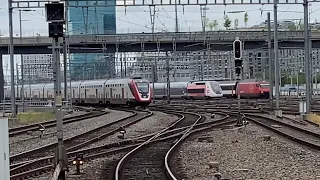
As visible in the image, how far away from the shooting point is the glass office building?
2492 inches

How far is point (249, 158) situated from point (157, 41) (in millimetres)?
52309

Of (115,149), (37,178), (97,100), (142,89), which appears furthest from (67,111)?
(37,178)

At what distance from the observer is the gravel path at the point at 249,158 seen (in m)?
14.8

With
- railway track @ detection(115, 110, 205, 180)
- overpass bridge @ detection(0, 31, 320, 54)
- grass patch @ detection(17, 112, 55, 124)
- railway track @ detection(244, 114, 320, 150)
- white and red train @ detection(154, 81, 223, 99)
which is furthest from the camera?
white and red train @ detection(154, 81, 223, 99)

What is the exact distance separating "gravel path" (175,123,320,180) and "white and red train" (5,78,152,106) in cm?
3067

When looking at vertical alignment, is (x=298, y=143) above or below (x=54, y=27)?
below

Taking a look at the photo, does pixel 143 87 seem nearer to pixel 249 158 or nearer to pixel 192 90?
pixel 192 90

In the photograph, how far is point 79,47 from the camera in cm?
6894

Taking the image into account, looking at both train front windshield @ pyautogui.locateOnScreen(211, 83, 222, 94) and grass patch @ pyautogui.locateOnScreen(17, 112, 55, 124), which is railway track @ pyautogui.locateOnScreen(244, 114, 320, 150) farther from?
train front windshield @ pyautogui.locateOnScreen(211, 83, 222, 94)

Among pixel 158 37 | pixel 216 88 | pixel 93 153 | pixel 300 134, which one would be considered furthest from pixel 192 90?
pixel 93 153

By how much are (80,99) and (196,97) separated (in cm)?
2107

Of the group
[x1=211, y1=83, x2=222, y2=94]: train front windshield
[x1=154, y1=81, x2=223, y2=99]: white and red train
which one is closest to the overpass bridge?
[x1=154, y1=81, x2=223, y2=99]: white and red train

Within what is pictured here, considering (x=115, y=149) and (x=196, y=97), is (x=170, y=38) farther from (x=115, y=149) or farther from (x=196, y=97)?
(x=115, y=149)

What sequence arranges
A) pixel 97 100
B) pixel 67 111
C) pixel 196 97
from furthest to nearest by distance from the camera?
1. pixel 196 97
2. pixel 97 100
3. pixel 67 111
